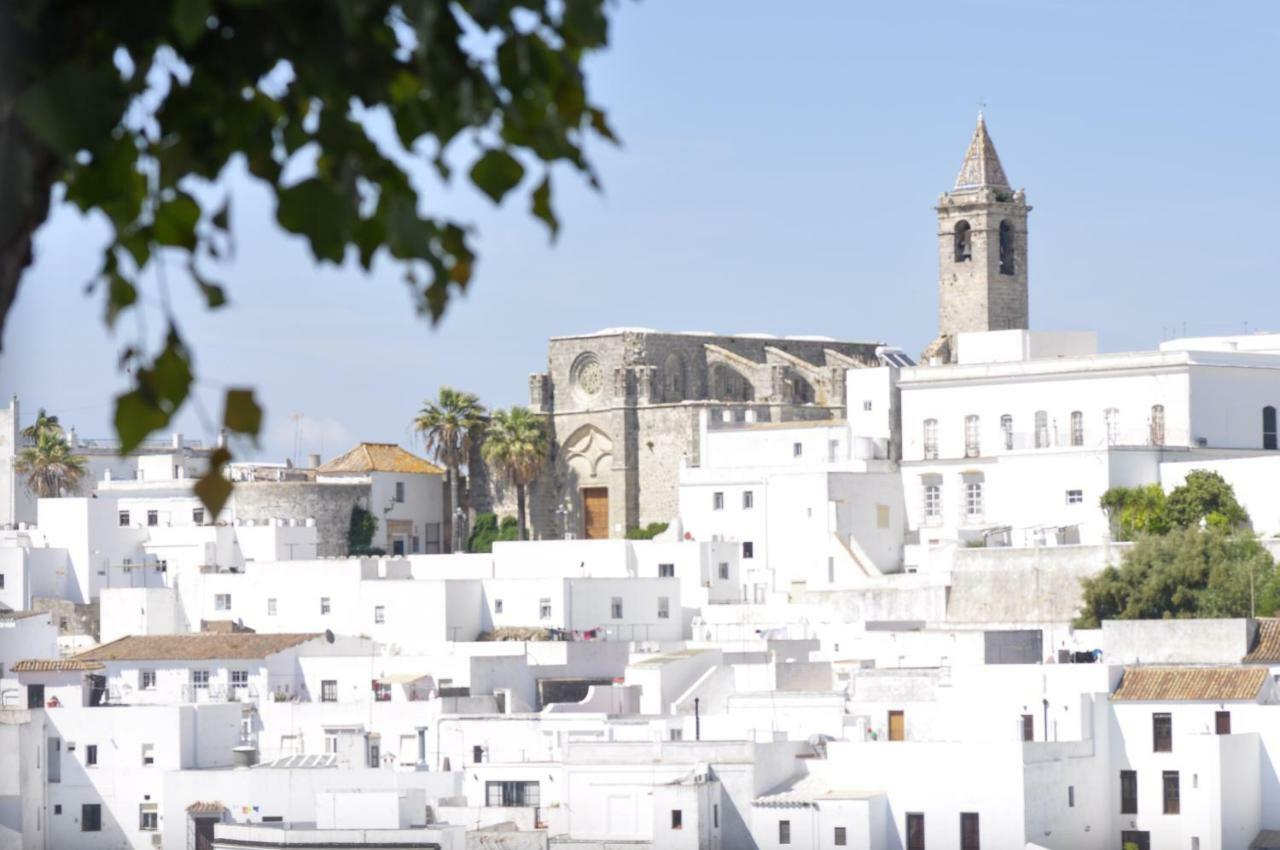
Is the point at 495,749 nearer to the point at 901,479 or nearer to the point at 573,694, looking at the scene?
the point at 573,694

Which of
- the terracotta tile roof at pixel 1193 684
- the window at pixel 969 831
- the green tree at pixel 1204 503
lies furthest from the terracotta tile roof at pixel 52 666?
the green tree at pixel 1204 503

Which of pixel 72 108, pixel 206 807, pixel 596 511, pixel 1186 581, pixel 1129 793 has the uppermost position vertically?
pixel 72 108

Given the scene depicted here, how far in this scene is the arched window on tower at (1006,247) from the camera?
66062 mm

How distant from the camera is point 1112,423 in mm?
52125

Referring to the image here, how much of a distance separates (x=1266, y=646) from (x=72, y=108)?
3688 cm

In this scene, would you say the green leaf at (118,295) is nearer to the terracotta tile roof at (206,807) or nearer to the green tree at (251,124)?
the green tree at (251,124)

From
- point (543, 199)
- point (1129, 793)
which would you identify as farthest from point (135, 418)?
point (1129, 793)

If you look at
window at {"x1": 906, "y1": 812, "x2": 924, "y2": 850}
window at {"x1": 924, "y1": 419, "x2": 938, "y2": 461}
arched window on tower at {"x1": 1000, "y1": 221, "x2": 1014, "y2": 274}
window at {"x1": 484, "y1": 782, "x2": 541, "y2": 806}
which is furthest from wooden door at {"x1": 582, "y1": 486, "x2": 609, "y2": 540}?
window at {"x1": 906, "y1": 812, "x2": 924, "y2": 850}

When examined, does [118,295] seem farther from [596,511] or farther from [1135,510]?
[596,511]

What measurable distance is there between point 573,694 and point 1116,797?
11606 millimetres

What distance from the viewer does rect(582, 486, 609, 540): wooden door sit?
198 feet

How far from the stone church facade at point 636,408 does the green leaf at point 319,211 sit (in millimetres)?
54518

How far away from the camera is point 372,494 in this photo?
59625 mm

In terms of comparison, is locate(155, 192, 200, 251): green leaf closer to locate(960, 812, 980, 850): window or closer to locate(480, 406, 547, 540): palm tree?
locate(960, 812, 980, 850): window
